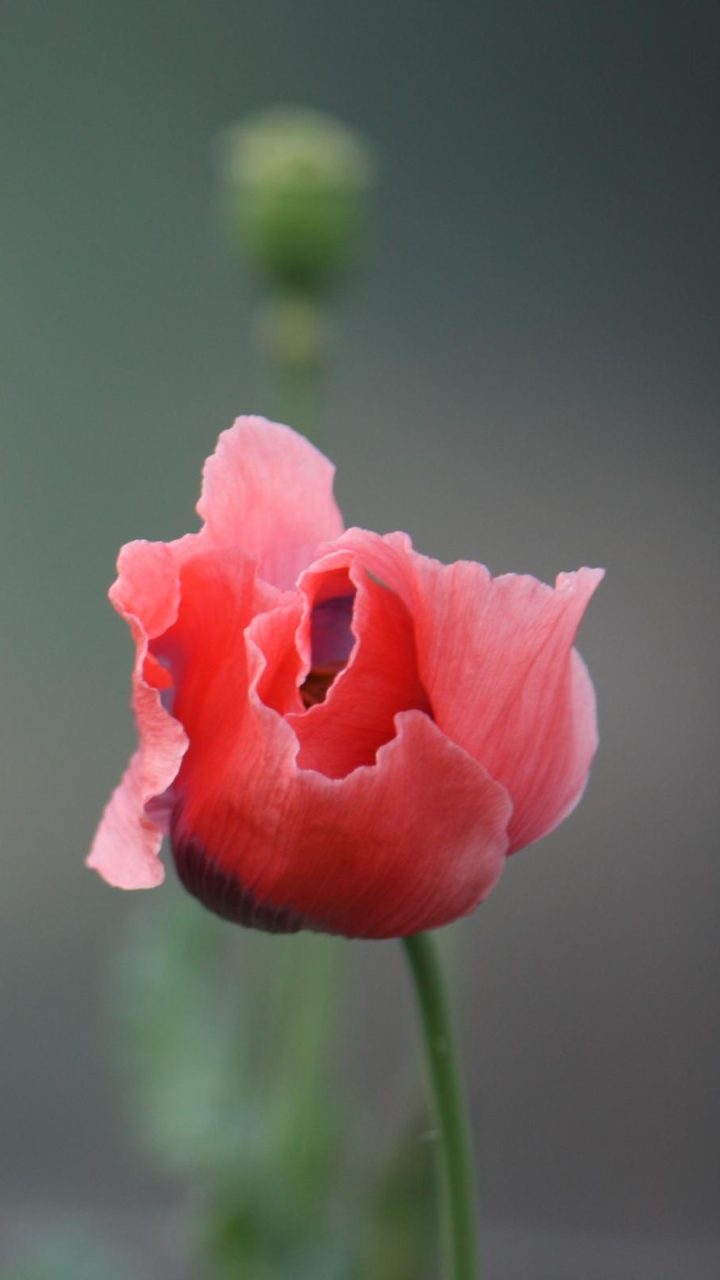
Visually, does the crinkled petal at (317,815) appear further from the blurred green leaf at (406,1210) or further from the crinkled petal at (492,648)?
the blurred green leaf at (406,1210)

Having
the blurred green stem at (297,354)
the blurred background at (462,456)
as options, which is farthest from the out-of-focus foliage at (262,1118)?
the blurred background at (462,456)

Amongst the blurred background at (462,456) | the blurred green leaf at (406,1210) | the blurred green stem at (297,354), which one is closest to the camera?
the blurred green leaf at (406,1210)

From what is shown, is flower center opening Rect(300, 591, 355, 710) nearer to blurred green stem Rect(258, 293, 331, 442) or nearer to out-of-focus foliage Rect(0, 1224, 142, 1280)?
blurred green stem Rect(258, 293, 331, 442)

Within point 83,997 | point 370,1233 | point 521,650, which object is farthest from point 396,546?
point 83,997

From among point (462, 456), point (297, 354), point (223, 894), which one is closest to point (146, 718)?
point (223, 894)

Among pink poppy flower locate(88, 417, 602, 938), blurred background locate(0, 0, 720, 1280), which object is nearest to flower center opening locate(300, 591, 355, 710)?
pink poppy flower locate(88, 417, 602, 938)
